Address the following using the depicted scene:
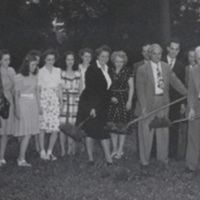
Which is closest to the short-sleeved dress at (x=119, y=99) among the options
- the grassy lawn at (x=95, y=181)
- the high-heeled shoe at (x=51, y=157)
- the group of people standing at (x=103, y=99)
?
the group of people standing at (x=103, y=99)

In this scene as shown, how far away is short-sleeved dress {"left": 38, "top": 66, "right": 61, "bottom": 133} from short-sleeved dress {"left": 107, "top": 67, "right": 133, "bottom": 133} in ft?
3.15

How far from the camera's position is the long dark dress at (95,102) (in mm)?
9867

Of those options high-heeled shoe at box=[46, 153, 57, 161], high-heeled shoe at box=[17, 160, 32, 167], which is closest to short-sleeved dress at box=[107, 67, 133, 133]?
high-heeled shoe at box=[46, 153, 57, 161]

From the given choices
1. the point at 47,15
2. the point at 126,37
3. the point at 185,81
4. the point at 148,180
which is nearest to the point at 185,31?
the point at 126,37

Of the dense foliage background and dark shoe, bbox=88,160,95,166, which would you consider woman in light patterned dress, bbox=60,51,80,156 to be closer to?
dark shoe, bbox=88,160,95,166

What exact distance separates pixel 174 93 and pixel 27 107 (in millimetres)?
2526

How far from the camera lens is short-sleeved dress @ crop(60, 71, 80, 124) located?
36.4ft

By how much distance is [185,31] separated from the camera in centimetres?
1845

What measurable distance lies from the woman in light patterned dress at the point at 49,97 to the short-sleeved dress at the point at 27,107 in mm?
362

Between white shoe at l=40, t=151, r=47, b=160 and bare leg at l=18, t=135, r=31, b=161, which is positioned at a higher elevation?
bare leg at l=18, t=135, r=31, b=161

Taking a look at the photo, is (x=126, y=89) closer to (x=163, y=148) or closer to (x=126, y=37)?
(x=163, y=148)

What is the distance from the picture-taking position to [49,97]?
10.9 metres

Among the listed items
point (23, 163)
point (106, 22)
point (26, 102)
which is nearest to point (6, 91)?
point (26, 102)

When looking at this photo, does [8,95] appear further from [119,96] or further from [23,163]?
[119,96]
